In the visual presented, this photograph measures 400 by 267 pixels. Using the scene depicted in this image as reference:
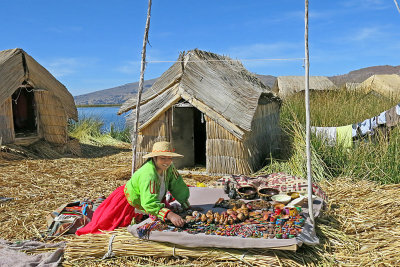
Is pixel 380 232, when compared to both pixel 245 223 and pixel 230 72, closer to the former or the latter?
pixel 245 223

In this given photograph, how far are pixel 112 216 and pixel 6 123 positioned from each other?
6181 millimetres

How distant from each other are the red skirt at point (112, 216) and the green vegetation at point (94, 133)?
8462mm

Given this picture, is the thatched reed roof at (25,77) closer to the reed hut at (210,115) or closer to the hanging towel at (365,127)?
the reed hut at (210,115)

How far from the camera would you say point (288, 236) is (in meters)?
2.96

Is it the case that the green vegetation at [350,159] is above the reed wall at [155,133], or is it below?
below

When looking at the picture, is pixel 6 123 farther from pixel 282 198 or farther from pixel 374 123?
pixel 374 123

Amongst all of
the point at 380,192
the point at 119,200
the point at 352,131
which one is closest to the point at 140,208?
the point at 119,200

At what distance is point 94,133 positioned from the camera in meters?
12.7

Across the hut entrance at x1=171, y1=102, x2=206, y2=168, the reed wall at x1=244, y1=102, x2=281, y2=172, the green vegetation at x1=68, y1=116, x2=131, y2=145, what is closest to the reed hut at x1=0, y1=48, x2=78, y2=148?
the green vegetation at x1=68, y1=116, x2=131, y2=145

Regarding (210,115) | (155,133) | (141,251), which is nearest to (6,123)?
(155,133)

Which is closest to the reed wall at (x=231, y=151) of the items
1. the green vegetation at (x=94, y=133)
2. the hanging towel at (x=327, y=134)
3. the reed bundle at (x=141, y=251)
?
the hanging towel at (x=327, y=134)

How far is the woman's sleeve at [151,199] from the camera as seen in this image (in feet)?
10.5

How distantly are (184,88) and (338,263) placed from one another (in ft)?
14.0

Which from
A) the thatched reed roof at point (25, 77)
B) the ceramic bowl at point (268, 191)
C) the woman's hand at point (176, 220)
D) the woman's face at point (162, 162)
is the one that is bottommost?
the woman's hand at point (176, 220)
